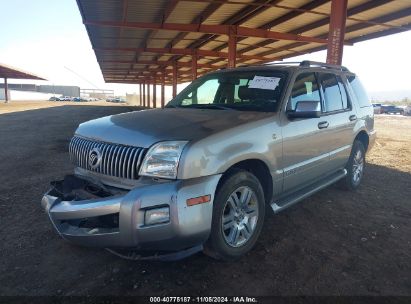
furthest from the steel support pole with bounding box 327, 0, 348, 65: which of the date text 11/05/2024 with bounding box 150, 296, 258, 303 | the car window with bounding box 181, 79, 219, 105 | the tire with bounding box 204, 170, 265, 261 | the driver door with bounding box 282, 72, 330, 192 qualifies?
the date text 11/05/2024 with bounding box 150, 296, 258, 303

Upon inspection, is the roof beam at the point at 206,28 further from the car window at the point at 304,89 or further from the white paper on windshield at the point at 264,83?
the white paper on windshield at the point at 264,83

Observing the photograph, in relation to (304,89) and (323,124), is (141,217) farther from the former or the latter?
(323,124)

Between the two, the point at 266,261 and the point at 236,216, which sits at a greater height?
the point at 236,216

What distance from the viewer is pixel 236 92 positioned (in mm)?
4102

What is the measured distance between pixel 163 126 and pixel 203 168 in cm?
60

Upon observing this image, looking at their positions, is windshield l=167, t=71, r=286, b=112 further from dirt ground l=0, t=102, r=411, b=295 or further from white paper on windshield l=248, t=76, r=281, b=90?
dirt ground l=0, t=102, r=411, b=295

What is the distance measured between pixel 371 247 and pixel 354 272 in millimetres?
664

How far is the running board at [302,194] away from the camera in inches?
139

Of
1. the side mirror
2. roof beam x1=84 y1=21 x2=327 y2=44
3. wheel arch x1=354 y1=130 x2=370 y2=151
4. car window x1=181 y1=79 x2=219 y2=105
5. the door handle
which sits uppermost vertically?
roof beam x1=84 y1=21 x2=327 y2=44

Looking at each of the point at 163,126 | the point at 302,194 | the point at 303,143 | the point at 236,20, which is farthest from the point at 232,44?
the point at 163,126

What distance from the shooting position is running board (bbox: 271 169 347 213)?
353 cm

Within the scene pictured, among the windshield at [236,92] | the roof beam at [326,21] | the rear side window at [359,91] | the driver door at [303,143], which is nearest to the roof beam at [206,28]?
the roof beam at [326,21]

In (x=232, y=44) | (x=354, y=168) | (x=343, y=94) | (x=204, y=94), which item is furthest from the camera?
(x=232, y=44)

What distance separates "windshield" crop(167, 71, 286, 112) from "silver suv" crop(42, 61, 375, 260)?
0.05ft
